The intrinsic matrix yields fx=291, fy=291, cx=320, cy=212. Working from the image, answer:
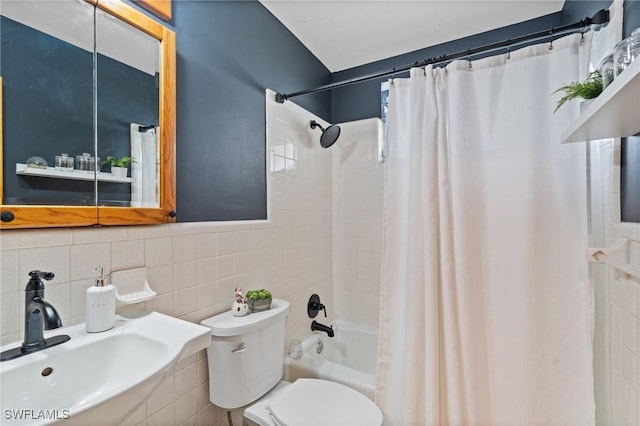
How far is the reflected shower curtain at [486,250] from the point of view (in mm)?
1215

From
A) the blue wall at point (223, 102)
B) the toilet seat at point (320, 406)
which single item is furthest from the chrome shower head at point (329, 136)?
the toilet seat at point (320, 406)

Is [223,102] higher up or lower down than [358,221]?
higher up

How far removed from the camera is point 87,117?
3.04 feet

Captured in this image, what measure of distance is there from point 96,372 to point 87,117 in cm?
77

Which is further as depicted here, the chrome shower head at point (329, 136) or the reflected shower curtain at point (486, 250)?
the chrome shower head at point (329, 136)

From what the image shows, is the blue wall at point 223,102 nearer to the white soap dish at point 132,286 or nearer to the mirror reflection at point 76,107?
the mirror reflection at point 76,107

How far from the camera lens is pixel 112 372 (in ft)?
2.76

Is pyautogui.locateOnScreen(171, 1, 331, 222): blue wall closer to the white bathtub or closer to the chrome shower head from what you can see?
the chrome shower head

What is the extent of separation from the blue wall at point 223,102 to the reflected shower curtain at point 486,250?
28.9 inches

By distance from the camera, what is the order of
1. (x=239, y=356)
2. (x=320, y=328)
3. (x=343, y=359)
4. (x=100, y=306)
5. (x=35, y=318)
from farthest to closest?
1. (x=343, y=359)
2. (x=320, y=328)
3. (x=239, y=356)
4. (x=100, y=306)
5. (x=35, y=318)

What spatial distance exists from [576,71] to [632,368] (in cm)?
112

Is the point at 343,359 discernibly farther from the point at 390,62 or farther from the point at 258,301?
the point at 390,62

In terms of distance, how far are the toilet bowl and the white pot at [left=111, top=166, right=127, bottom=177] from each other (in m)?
1.09

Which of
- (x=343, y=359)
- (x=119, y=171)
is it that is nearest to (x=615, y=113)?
(x=119, y=171)
